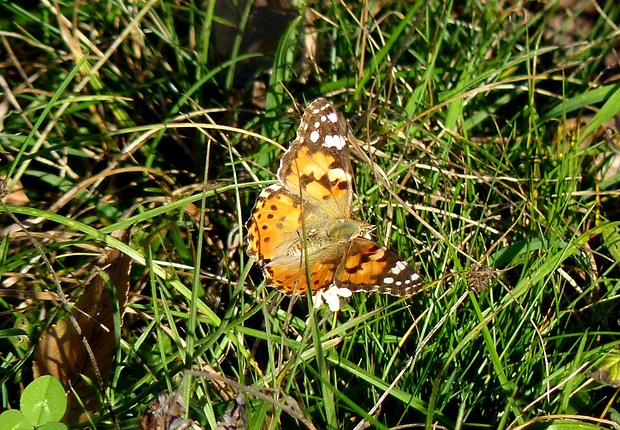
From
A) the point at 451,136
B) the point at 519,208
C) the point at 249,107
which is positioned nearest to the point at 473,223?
the point at 519,208

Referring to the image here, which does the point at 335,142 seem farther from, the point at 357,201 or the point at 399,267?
the point at 399,267

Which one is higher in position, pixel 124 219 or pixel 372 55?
pixel 372 55

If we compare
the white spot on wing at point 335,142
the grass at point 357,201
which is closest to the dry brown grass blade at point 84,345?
the grass at point 357,201

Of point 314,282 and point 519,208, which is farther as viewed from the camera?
point 519,208

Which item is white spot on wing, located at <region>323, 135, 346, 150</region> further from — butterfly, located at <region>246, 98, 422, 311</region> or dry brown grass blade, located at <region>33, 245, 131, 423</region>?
dry brown grass blade, located at <region>33, 245, 131, 423</region>

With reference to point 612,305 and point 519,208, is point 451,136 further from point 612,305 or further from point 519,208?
point 612,305

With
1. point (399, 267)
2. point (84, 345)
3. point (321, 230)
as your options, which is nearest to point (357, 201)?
point (321, 230)

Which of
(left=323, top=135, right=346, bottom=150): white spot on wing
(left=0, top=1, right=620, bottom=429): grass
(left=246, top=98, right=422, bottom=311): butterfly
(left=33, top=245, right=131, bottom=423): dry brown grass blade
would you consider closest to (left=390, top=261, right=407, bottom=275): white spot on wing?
(left=246, top=98, right=422, bottom=311): butterfly
